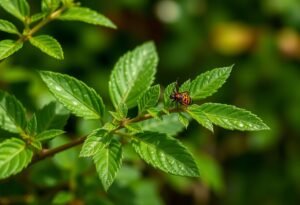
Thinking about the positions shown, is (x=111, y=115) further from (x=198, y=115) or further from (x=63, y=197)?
(x=63, y=197)

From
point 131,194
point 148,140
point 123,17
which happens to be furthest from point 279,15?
point 148,140

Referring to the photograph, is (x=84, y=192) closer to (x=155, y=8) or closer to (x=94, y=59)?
(x=94, y=59)

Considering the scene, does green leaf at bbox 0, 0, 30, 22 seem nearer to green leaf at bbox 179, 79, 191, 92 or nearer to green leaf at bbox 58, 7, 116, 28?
green leaf at bbox 58, 7, 116, 28

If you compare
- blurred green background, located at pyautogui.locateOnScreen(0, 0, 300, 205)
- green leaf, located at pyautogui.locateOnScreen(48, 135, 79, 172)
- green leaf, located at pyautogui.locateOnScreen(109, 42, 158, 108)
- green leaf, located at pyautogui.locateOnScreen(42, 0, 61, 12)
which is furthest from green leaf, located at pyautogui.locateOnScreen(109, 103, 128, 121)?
blurred green background, located at pyautogui.locateOnScreen(0, 0, 300, 205)

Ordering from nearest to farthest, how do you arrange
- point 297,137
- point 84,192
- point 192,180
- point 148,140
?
1. point 148,140
2. point 84,192
3. point 192,180
4. point 297,137

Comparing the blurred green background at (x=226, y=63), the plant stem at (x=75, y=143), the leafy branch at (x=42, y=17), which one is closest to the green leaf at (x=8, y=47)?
the leafy branch at (x=42, y=17)

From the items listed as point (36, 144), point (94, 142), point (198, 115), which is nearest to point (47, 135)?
point (36, 144)
